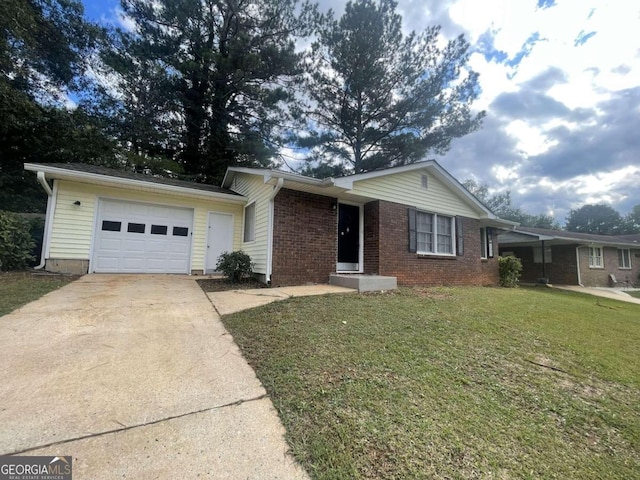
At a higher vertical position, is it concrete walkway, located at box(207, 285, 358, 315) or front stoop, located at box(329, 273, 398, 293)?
front stoop, located at box(329, 273, 398, 293)

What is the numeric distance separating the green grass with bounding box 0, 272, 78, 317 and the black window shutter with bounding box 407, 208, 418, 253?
8709mm

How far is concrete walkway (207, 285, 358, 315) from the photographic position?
4.91m

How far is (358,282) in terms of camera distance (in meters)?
6.80

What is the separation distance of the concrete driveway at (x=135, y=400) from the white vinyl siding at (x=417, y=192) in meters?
5.97

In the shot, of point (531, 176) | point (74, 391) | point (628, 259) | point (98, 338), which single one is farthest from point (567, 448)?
point (531, 176)

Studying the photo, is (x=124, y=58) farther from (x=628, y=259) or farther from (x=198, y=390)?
(x=628, y=259)

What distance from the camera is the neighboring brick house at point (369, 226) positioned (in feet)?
24.1

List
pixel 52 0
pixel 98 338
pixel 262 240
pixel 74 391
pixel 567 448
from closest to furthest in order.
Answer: pixel 567 448
pixel 74 391
pixel 98 338
pixel 262 240
pixel 52 0

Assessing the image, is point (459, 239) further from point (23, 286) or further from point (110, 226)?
point (23, 286)

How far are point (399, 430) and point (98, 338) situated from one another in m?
3.39

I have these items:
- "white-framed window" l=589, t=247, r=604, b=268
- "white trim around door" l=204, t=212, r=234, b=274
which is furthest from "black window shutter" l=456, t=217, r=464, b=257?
"white-framed window" l=589, t=247, r=604, b=268

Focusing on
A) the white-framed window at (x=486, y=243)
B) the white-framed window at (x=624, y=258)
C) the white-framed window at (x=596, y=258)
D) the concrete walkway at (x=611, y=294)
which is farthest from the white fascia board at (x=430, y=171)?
the white-framed window at (x=624, y=258)

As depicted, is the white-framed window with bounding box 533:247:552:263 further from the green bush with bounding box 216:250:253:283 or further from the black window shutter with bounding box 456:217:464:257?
the green bush with bounding box 216:250:253:283

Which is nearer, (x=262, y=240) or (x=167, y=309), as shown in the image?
(x=167, y=309)
